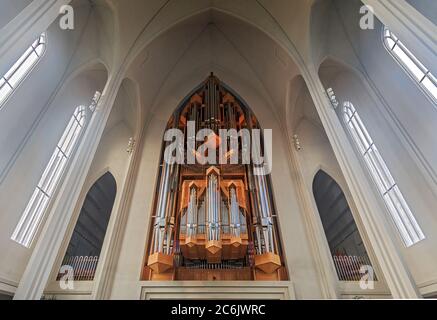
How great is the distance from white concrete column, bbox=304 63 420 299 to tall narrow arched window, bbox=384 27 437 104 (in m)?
2.18

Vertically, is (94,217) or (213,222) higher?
(94,217)

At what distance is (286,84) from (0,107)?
347 inches

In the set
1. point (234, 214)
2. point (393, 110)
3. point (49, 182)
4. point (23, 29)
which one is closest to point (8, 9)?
point (23, 29)

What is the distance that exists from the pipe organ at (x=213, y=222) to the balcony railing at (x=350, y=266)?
160 cm

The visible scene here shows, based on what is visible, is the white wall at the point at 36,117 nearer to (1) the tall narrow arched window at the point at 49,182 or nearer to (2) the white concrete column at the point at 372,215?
(1) the tall narrow arched window at the point at 49,182

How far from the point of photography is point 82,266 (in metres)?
6.80

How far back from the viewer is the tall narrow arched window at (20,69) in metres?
5.51

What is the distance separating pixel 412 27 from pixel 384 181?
4.40m

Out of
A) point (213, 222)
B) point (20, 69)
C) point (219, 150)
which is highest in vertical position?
point (20, 69)

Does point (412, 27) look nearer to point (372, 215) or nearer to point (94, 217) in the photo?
point (372, 215)

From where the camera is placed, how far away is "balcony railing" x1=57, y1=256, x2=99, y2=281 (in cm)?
A: 656

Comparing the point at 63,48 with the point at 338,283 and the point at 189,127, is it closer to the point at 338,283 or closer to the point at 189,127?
the point at 189,127

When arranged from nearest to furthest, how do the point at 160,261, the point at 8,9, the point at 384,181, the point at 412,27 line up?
the point at 412,27
the point at 8,9
the point at 160,261
the point at 384,181
